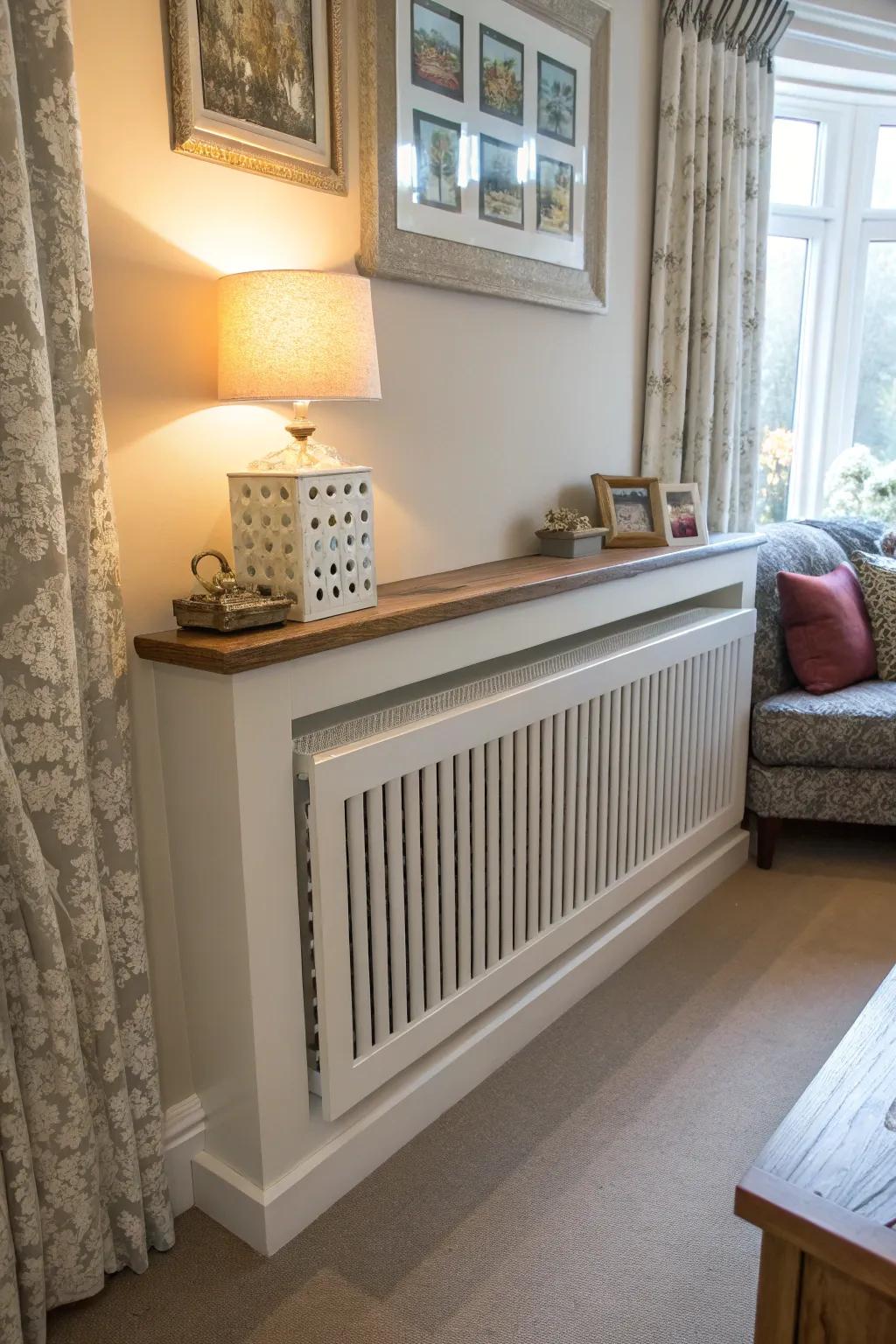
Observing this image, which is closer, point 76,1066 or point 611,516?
point 76,1066

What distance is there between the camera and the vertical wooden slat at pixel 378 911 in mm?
1542

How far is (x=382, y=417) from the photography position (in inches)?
72.9

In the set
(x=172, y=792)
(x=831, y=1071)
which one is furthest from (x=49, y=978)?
(x=831, y=1071)

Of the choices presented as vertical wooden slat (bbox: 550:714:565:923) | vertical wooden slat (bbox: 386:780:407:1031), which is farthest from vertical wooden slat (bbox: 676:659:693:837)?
vertical wooden slat (bbox: 386:780:407:1031)

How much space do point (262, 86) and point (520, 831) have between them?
136 cm

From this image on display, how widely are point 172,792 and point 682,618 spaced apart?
1456mm

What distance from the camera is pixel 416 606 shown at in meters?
1.60

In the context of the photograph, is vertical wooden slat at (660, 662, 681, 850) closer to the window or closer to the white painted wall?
the white painted wall

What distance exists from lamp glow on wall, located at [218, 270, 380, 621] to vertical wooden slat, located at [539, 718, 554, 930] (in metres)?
0.57

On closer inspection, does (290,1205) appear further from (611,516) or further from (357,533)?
(611,516)

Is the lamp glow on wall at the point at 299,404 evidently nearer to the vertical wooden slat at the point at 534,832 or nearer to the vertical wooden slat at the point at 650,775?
the vertical wooden slat at the point at 534,832

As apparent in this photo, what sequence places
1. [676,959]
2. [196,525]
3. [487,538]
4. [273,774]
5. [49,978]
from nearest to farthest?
[49,978], [273,774], [196,525], [487,538], [676,959]

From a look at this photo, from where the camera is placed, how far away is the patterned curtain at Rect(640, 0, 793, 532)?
8.57 feet

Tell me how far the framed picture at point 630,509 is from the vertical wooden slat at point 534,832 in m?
0.71
